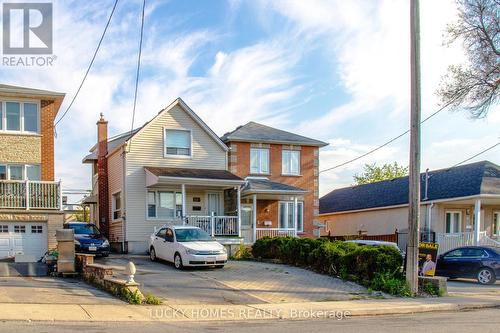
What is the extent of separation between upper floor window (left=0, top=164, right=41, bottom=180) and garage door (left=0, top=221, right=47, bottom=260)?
2646 mm

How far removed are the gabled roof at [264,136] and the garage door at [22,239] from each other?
11.3 m

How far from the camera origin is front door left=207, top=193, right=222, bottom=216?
2740 cm

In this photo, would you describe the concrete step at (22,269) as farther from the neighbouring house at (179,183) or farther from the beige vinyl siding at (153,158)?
the beige vinyl siding at (153,158)

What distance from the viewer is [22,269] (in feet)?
54.5

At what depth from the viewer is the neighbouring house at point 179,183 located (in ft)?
82.7

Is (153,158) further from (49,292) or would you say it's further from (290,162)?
(49,292)

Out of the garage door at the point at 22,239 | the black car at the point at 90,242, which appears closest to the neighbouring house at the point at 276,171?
the black car at the point at 90,242

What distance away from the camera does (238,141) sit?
29.4 m

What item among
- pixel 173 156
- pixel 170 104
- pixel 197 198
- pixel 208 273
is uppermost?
pixel 170 104

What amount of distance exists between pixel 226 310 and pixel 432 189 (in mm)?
21658

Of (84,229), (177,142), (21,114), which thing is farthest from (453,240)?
(21,114)

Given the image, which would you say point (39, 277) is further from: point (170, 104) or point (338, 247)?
point (170, 104)

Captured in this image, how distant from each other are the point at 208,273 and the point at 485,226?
62.1 feet

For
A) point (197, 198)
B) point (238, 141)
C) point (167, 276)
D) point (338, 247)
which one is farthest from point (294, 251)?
point (238, 141)
